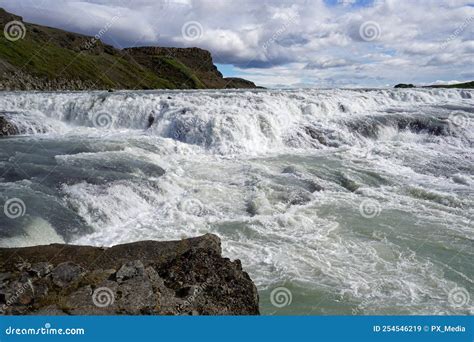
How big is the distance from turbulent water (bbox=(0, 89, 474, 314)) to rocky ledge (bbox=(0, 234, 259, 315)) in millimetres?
1679

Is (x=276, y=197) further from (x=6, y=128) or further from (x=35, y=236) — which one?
(x=6, y=128)

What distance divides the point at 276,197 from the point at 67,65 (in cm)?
10057

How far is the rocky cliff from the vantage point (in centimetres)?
8300

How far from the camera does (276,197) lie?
1562 cm

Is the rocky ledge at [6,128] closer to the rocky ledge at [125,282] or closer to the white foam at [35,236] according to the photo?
the white foam at [35,236]

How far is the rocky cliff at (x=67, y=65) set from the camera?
272 feet

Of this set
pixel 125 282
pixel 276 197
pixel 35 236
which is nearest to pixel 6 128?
pixel 35 236

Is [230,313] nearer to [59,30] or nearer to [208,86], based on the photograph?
[59,30]

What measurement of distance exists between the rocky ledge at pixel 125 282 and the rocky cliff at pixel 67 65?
69700 mm

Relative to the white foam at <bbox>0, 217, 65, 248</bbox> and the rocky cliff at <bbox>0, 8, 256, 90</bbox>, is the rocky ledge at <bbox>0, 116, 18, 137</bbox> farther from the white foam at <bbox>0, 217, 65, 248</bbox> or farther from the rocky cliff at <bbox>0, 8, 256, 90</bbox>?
the rocky cliff at <bbox>0, 8, 256, 90</bbox>

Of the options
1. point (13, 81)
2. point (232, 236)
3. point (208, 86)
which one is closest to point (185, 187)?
point (232, 236)

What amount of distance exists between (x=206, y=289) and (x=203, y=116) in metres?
21.3

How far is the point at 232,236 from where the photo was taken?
1245 centimetres

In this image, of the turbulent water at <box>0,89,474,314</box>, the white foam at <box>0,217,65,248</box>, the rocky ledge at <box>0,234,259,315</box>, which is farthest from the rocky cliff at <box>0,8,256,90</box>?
the rocky ledge at <box>0,234,259,315</box>
